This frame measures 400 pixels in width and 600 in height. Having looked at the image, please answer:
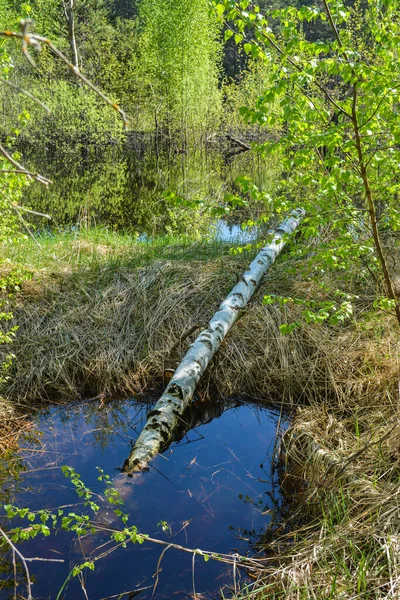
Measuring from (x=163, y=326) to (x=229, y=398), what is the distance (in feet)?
3.03

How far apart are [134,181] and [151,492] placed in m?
15.0

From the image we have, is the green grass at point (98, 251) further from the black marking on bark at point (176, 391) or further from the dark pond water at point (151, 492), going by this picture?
the black marking on bark at point (176, 391)

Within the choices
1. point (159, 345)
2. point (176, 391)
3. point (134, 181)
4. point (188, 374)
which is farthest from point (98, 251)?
point (134, 181)

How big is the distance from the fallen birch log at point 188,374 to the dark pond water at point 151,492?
15 cm

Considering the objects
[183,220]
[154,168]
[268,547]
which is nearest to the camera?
[268,547]

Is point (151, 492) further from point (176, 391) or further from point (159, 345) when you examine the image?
point (159, 345)

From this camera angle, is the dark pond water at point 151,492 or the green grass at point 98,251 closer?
the dark pond water at point 151,492

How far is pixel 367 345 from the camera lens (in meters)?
3.85

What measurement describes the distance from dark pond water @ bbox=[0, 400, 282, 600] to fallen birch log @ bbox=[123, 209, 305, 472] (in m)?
0.15

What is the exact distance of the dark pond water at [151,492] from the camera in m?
2.48

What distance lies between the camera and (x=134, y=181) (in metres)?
17.0

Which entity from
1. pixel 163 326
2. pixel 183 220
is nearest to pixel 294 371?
pixel 163 326

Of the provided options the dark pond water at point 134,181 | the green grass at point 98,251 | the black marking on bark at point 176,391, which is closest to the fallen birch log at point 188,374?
the black marking on bark at point 176,391

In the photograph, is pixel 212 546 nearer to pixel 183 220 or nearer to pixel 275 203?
pixel 275 203
